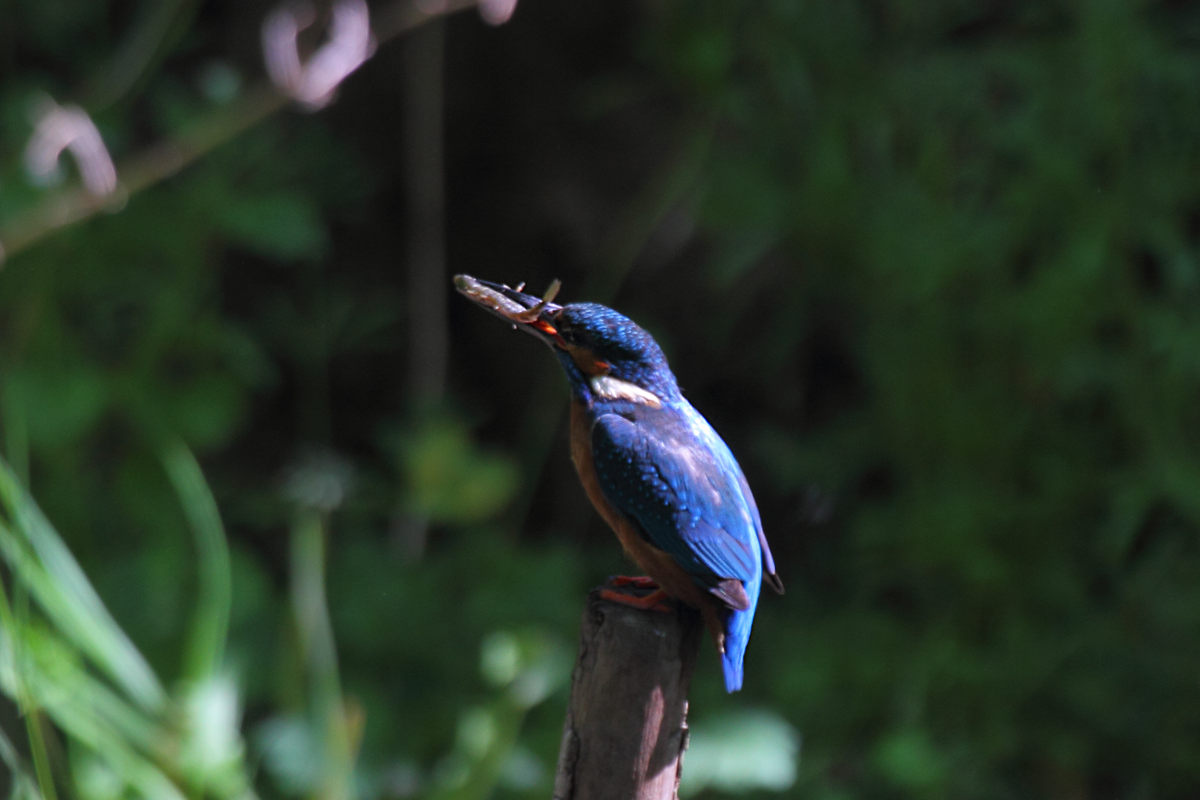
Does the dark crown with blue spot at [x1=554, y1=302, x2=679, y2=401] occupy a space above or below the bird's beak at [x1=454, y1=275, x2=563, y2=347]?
below

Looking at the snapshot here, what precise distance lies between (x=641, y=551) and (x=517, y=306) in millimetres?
343

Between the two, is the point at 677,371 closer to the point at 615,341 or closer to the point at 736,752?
the point at 736,752

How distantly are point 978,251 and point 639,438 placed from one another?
67.5 inches

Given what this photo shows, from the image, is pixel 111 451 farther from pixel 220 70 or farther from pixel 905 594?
pixel 905 594

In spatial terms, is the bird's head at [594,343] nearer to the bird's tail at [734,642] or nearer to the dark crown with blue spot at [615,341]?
the dark crown with blue spot at [615,341]

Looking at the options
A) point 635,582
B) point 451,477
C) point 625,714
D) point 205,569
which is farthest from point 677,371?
point 625,714

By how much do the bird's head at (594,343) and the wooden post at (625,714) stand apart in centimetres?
32

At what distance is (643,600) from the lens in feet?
4.96

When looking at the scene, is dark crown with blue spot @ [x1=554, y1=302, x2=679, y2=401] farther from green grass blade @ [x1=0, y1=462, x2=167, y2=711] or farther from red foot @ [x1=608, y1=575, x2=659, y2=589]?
green grass blade @ [x1=0, y1=462, x2=167, y2=711]

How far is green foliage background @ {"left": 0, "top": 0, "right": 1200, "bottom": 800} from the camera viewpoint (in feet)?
9.42

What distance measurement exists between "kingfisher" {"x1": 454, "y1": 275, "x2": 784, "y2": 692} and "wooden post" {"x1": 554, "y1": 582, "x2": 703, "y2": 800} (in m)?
0.06

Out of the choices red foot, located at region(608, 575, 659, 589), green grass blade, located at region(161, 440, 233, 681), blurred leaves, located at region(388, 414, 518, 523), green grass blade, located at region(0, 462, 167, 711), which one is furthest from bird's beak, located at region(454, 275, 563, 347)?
blurred leaves, located at region(388, 414, 518, 523)

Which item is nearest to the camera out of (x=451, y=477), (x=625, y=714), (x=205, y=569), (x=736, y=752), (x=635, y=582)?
(x=625, y=714)

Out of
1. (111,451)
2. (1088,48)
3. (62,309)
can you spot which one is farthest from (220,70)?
(1088,48)
